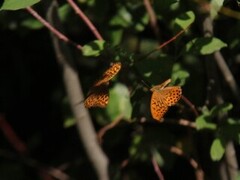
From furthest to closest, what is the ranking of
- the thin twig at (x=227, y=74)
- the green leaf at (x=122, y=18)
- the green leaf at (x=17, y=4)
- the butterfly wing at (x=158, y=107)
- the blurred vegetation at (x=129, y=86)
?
1. the green leaf at (x=122, y=18)
2. the thin twig at (x=227, y=74)
3. the blurred vegetation at (x=129, y=86)
4. the green leaf at (x=17, y=4)
5. the butterfly wing at (x=158, y=107)

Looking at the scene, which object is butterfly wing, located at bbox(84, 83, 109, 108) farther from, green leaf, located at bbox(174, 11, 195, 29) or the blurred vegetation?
green leaf, located at bbox(174, 11, 195, 29)

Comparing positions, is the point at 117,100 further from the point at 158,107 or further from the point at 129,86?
the point at 158,107

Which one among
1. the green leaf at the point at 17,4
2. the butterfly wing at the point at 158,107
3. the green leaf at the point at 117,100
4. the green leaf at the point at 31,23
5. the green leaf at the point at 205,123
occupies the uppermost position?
the green leaf at the point at 17,4

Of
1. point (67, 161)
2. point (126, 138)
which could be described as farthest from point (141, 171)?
point (67, 161)

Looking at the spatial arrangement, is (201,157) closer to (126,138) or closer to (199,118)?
(126,138)

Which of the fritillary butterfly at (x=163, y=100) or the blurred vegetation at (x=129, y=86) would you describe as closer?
the fritillary butterfly at (x=163, y=100)

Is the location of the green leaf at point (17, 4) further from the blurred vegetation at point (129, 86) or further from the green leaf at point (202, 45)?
the green leaf at point (202, 45)

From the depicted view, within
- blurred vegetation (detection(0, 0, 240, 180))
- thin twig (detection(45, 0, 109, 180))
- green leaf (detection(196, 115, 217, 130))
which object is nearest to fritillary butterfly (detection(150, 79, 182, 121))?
blurred vegetation (detection(0, 0, 240, 180))

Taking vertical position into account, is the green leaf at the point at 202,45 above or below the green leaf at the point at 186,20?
below

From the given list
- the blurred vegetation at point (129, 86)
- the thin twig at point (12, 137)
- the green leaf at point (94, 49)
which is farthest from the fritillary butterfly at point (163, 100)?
the thin twig at point (12, 137)
